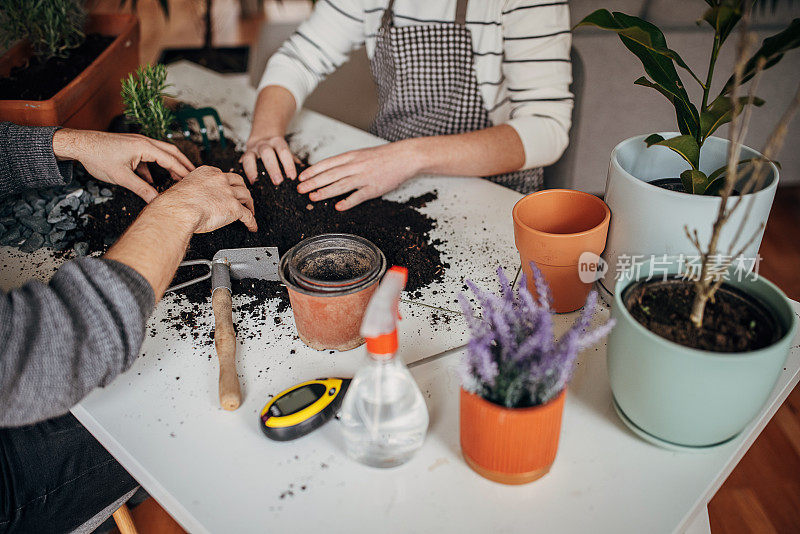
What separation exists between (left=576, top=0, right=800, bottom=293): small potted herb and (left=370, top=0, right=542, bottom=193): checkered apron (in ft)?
2.47

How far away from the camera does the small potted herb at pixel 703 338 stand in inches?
24.2

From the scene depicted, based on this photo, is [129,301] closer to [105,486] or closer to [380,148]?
[105,486]

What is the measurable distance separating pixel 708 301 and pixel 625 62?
1314mm

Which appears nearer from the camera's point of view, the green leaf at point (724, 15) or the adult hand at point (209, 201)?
the green leaf at point (724, 15)

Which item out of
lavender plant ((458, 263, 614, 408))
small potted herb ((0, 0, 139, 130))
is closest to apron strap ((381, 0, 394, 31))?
small potted herb ((0, 0, 139, 130))

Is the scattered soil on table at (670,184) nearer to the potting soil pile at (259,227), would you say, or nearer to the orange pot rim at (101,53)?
the potting soil pile at (259,227)

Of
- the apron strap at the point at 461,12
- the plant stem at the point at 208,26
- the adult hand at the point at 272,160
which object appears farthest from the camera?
the plant stem at the point at 208,26

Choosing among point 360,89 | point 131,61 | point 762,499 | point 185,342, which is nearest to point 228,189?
point 185,342

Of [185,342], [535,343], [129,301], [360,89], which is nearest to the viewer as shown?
[535,343]

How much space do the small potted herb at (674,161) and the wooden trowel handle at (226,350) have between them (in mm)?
597

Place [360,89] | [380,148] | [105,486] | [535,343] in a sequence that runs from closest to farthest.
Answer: [535,343] < [105,486] < [380,148] < [360,89]

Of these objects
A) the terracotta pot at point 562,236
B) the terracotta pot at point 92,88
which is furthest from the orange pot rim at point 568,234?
the terracotta pot at point 92,88

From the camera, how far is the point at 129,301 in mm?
726
